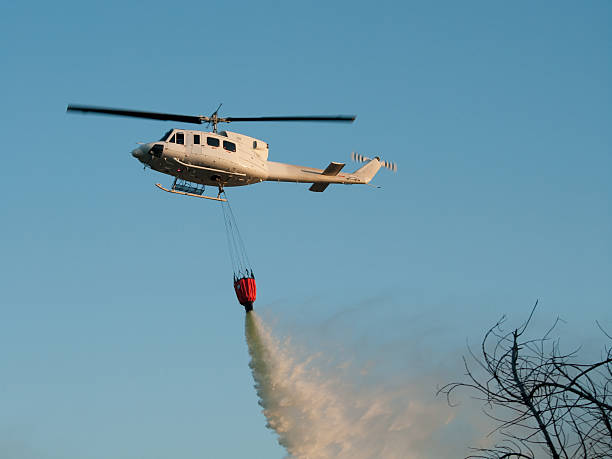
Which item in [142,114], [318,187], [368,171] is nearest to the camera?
[142,114]

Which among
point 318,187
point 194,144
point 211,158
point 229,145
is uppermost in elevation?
point 318,187

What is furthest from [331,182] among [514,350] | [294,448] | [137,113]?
[514,350]

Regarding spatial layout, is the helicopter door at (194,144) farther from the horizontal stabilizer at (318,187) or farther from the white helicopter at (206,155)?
the horizontal stabilizer at (318,187)

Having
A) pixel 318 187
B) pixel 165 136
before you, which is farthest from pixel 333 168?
pixel 165 136

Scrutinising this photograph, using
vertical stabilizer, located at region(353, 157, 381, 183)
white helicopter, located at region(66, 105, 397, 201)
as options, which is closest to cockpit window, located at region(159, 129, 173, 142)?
white helicopter, located at region(66, 105, 397, 201)

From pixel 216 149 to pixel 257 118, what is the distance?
3178mm

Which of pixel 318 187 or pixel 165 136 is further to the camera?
pixel 318 187

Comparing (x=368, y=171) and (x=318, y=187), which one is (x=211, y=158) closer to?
(x=318, y=187)

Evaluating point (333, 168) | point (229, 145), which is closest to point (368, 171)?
point (333, 168)

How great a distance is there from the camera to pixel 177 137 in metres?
45.1

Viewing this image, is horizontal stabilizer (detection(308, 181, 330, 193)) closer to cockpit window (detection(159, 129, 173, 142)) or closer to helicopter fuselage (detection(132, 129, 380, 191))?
helicopter fuselage (detection(132, 129, 380, 191))

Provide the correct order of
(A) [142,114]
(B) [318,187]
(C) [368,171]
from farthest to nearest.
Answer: (C) [368,171] → (B) [318,187] → (A) [142,114]

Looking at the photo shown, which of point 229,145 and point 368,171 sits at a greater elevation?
point 368,171

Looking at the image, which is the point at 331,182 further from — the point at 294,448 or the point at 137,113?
the point at 294,448
